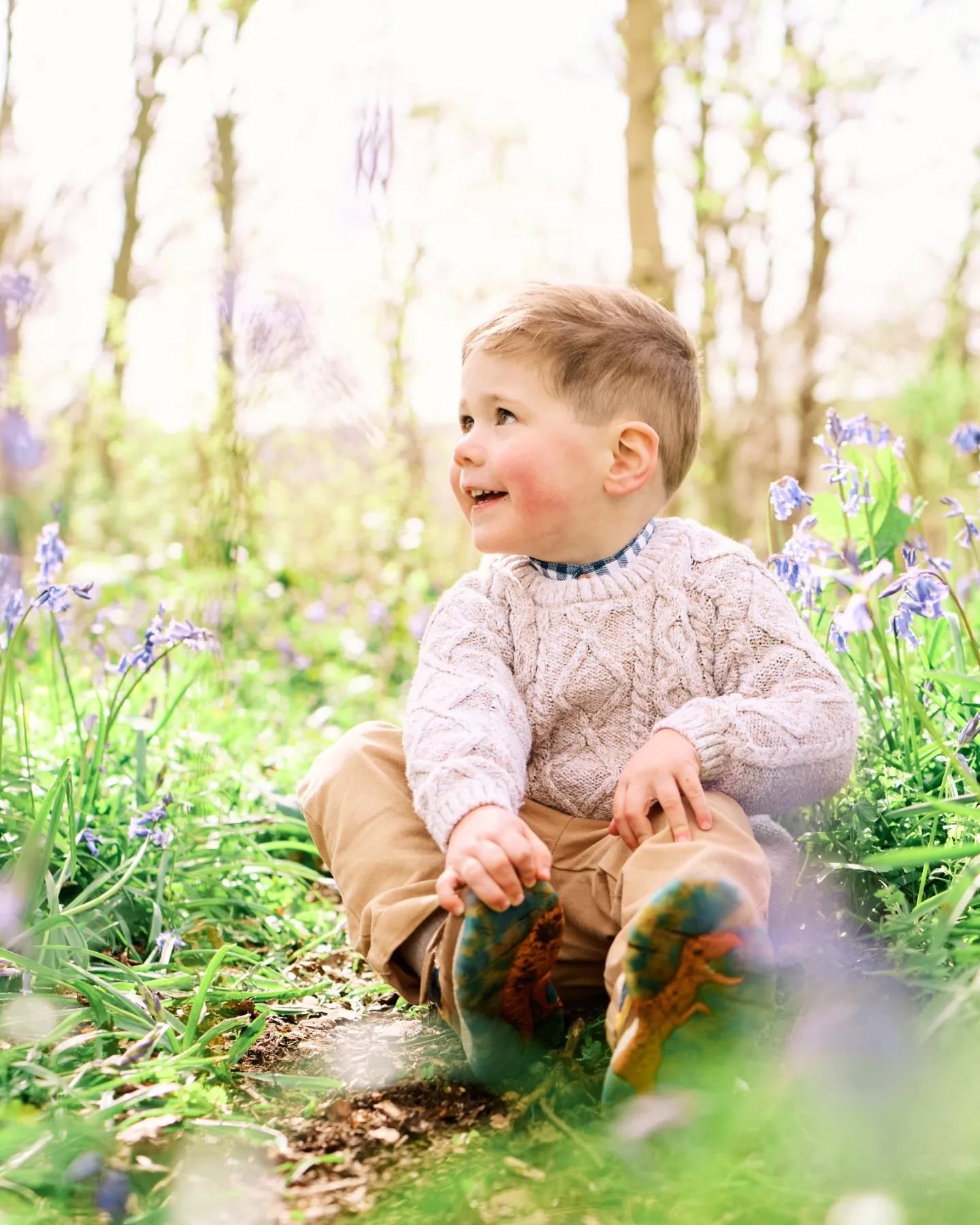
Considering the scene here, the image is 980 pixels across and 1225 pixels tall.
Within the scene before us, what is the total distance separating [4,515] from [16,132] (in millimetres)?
3830

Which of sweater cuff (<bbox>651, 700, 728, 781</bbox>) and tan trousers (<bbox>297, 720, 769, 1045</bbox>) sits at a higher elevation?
sweater cuff (<bbox>651, 700, 728, 781</bbox>)

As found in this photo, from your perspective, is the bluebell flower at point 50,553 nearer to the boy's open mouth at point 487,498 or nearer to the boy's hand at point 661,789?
the boy's open mouth at point 487,498

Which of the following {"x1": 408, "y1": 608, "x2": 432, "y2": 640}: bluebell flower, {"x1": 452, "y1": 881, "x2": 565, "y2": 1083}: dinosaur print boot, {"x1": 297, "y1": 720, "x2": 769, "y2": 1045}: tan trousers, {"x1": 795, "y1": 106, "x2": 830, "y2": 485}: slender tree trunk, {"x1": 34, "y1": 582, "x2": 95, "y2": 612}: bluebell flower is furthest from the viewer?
{"x1": 795, "y1": 106, "x2": 830, "y2": 485}: slender tree trunk

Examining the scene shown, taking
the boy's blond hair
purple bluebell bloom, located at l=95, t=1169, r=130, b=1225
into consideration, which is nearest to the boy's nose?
the boy's blond hair

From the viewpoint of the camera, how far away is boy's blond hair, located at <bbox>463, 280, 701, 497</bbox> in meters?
1.73

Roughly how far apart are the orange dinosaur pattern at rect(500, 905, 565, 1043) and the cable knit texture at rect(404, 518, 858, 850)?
0.24m

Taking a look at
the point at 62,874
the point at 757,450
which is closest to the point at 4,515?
the point at 62,874

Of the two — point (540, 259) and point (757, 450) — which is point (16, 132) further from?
point (757, 450)

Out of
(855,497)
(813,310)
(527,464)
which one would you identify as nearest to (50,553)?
(527,464)

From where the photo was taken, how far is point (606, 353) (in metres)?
1.75

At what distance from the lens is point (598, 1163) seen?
3.90ft

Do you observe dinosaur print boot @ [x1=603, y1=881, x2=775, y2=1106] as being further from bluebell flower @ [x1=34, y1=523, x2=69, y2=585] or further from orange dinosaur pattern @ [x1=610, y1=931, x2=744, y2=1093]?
bluebell flower @ [x1=34, y1=523, x2=69, y2=585]

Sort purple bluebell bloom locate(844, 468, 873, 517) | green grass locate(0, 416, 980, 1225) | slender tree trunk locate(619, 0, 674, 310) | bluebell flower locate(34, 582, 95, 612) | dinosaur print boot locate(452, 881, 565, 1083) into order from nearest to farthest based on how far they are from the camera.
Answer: green grass locate(0, 416, 980, 1225) < dinosaur print boot locate(452, 881, 565, 1083) < bluebell flower locate(34, 582, 95, 612) < purple bluebell bloom locate(844, 468, 873, 517) < slender tree trunk locate(619, 0, 674, 310)

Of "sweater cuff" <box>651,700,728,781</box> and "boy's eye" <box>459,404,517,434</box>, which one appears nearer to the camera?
"sweater cuff" <box>651,700,728,781</box>
